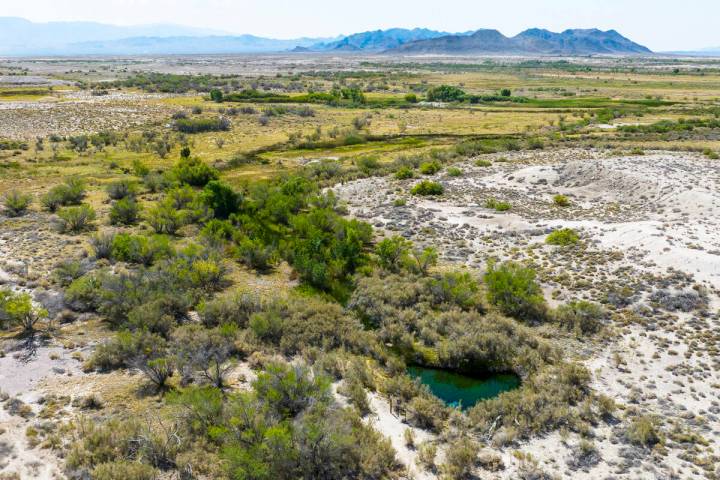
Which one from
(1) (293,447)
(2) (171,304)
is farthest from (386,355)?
(2) (171,304)

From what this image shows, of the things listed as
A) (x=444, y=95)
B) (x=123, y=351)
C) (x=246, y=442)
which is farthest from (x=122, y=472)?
(x=444, y=95)

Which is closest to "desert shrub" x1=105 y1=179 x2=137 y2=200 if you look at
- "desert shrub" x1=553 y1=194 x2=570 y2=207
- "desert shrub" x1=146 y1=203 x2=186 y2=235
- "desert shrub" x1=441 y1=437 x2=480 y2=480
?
"desert shrub" x1=146 y1=203 x2=186 y2=235

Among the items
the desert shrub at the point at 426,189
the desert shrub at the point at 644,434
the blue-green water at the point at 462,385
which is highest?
the desert shrub at the point at 426,189

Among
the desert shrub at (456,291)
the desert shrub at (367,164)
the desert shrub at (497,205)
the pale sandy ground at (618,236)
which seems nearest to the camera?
the pale sandy ground at (618,236)

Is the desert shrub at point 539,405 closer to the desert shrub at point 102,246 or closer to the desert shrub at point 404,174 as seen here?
the desert shrub at point 102,246

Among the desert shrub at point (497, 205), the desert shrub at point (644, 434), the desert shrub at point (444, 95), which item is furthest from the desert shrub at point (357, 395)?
the desert shrub at point (444, 95)

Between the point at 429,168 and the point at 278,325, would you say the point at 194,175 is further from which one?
the point at 278,325
